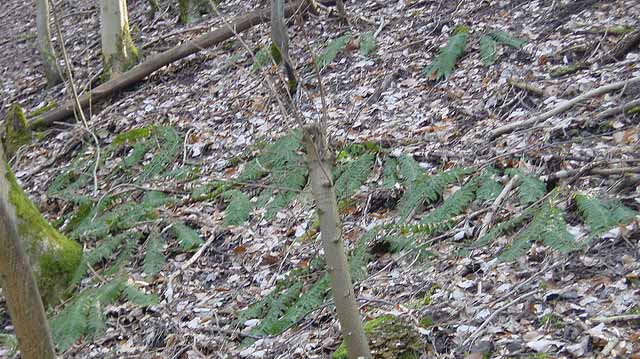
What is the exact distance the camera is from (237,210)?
6516 mm

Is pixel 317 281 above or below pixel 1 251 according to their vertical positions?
below

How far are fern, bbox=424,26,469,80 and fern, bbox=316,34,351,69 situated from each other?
1450 millimetres

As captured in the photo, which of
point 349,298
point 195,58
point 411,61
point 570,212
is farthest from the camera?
point 195,58

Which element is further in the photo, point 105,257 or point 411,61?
point 411,61

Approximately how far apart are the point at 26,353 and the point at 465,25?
606 cm

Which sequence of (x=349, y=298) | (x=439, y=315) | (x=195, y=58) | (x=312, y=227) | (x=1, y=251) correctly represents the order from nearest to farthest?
(x=349, y=298), (x=1, y=251), (x=439, y=315), (x=312, y=227), (x=195, y=58)

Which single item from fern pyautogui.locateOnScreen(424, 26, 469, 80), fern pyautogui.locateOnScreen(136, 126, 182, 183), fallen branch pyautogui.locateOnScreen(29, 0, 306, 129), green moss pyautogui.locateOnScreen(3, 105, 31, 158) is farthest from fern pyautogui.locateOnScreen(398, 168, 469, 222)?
green moss pyautogui.locateOnScreen(3, 105, 31, 158)

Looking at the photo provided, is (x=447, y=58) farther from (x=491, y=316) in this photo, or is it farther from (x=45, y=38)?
(x=45, y=38)

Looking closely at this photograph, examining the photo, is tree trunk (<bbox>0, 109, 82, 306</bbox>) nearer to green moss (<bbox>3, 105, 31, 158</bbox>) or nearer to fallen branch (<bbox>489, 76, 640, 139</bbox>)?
green moss (<bbox>3, 105, 31, 158</bbox>)

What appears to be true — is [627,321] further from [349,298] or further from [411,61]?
[411,61]

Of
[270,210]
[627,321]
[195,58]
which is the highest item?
[195,58]

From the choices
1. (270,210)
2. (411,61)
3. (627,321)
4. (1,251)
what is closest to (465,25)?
(411,61)

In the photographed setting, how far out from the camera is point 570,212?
16.1 feet

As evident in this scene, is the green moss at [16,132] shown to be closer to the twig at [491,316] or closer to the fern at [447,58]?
the fern at [447,58]
